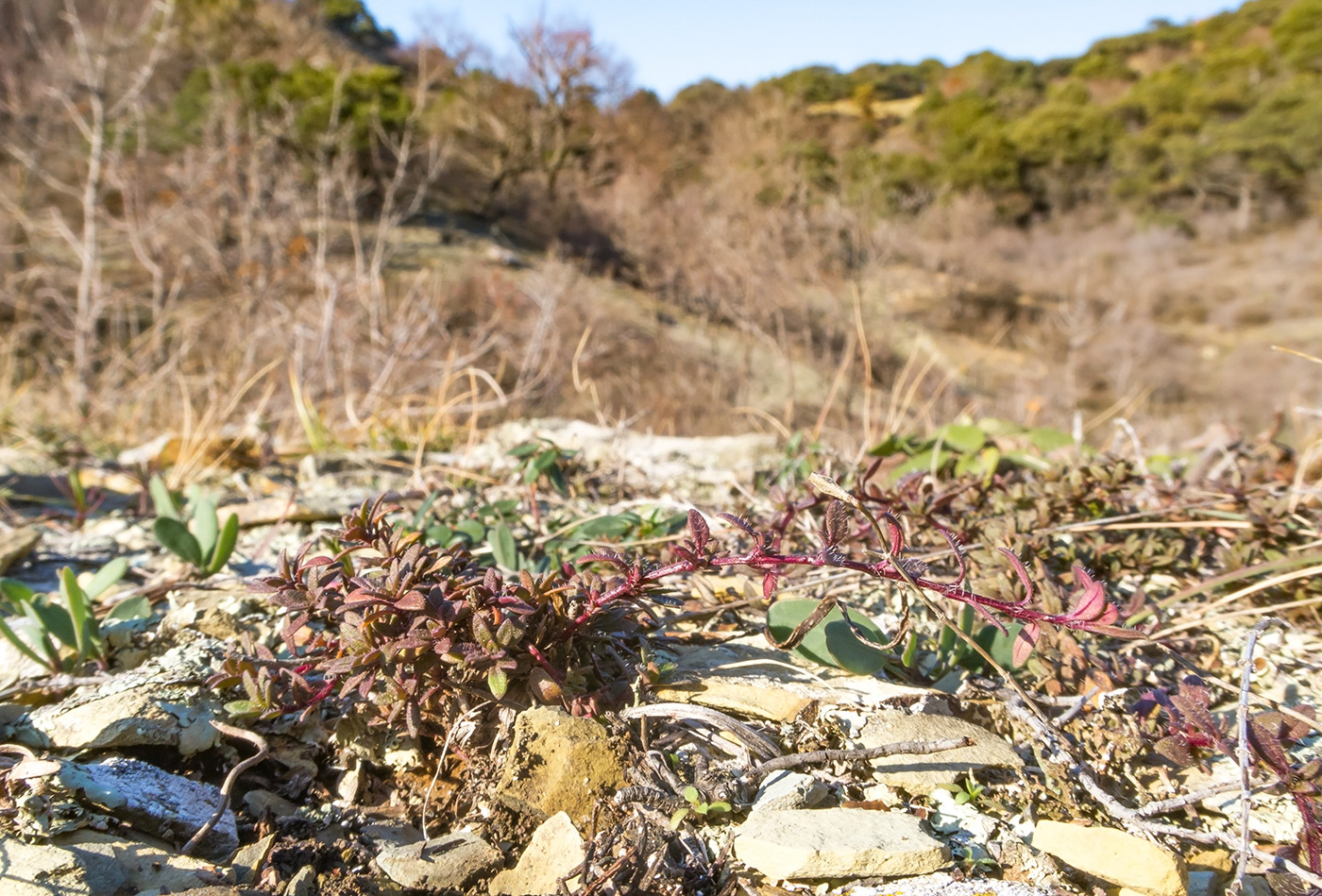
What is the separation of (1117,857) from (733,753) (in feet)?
1.47

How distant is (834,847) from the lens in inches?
36.7

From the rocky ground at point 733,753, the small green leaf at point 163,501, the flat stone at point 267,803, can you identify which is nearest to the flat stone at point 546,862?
the rocky ground at point 733,753

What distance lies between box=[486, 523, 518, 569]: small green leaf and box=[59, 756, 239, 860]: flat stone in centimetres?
57

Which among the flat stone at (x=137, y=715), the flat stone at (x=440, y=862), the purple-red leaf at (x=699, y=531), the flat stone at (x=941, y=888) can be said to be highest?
the purple-red leaf at (x=699, y=531)

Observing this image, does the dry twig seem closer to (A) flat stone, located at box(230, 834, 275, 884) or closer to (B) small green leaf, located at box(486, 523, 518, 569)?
(A) flat stone, located at box(230, 834, 275, 884)

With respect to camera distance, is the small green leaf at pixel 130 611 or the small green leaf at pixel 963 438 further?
the small green leaf at pixel 963 438

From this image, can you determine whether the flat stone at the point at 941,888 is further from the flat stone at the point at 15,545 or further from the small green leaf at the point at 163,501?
the flat stone at the point at 15,545

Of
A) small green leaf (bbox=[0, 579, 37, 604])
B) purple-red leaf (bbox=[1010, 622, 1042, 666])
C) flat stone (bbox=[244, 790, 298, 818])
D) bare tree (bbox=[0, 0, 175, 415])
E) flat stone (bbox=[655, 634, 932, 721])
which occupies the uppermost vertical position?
bare tree (bbox=[0, 0, 175, 415])

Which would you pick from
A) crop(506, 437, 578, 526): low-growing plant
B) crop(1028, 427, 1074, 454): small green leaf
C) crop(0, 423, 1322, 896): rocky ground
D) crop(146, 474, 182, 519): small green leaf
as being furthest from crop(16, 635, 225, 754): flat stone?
crop(1028, 427, 1074, 454): small green leaf

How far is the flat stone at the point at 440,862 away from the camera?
3.15ft

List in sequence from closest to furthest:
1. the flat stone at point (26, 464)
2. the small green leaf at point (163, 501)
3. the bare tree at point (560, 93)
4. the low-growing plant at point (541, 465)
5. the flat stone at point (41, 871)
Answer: the flat stone at point (41, 871)
the small green leaf at point (163, 501)
the low-growing plant at point (541, 465)
the flat stone at point (26, 464)
the bare tree at point (560, 93)

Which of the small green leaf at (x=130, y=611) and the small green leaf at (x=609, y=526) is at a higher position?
the small green leaf at (x=609, y=526)

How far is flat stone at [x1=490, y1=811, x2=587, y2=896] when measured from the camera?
0.97 m

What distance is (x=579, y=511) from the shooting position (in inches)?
74.9
